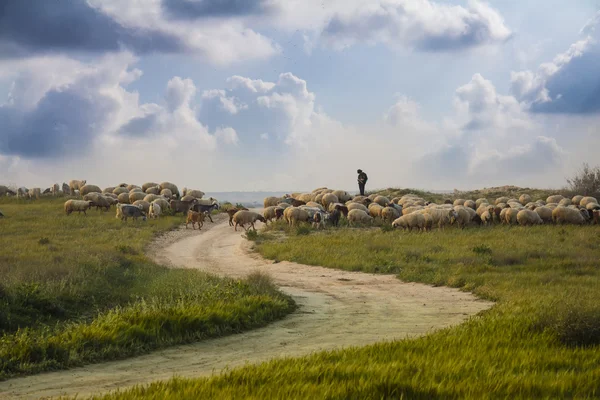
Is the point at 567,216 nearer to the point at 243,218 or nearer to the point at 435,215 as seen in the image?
the point at 435,215

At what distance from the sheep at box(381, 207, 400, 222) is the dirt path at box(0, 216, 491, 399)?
12.9 m

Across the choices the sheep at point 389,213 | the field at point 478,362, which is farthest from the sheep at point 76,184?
the field at point 478,362

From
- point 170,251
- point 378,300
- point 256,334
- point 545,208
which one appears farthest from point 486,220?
point 256,334

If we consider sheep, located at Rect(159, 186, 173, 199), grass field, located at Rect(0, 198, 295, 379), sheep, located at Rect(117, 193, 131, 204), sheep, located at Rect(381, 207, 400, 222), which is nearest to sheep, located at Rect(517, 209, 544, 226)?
sheep, located at Rect(381, 207, 400, 222)

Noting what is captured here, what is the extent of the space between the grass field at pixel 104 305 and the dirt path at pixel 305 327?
403 mm

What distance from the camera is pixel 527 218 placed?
36.3m

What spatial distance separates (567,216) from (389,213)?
956cm

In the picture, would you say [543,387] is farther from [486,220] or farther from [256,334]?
[486,220]

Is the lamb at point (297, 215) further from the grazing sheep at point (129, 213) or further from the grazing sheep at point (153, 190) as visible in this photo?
the grazing sheep at point (153, 190)

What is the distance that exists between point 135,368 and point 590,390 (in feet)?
21.4

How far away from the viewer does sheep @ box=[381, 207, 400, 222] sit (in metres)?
38.3

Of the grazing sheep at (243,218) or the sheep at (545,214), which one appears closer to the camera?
the sheep at (545,214)

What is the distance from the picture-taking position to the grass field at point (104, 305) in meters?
11.3

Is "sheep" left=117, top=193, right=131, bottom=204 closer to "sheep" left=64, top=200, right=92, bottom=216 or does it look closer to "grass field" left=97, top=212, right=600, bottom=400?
"sheep" left=64, top=200, right=92, bottom=216
